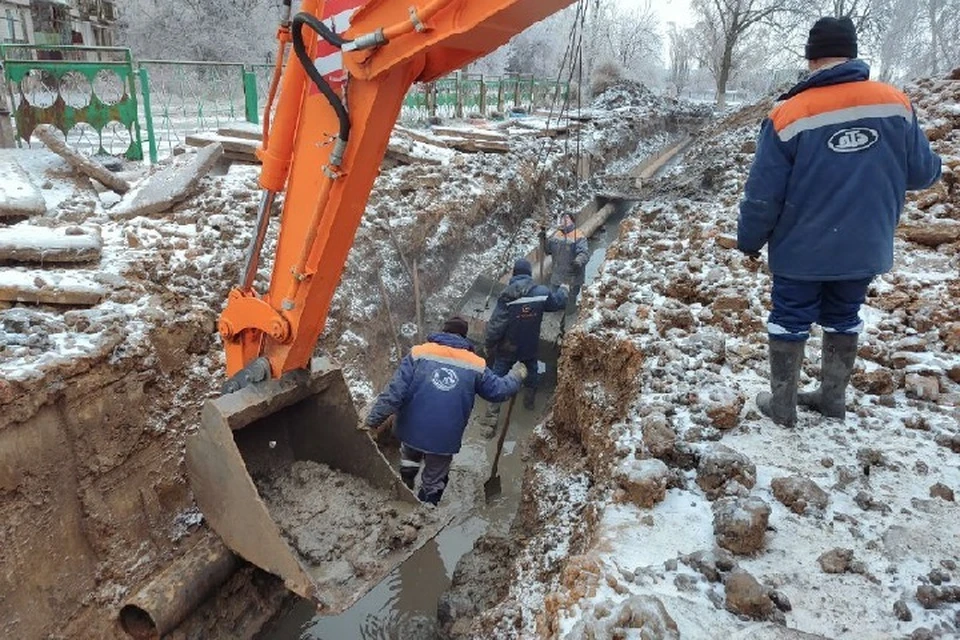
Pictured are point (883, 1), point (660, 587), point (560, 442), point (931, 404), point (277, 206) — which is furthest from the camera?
point (883, 1)

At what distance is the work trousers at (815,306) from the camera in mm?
2947

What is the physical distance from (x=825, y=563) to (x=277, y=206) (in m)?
5.60

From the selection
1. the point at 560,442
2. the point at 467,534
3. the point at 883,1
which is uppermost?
the point at 883,1

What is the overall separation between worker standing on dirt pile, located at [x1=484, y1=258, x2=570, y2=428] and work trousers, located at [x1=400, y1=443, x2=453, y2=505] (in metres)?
1.90

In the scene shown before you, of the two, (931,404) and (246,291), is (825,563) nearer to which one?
(931,404)

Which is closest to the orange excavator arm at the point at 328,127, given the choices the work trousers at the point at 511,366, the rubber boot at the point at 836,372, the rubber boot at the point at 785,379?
the rubber boot at the point at 785,379

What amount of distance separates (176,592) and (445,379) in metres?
1.85

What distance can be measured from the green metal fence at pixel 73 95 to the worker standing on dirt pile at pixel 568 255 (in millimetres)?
5314

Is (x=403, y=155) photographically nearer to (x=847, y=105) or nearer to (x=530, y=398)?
(x=530, y=398)

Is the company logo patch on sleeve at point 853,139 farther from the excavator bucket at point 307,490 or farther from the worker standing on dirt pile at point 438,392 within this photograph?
the excavator bucket at point 307,490

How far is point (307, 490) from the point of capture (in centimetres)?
365

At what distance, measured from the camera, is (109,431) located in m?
3.96

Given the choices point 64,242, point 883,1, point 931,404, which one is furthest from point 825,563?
point 883,1

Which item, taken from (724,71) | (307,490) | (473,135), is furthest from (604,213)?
(724,71)
